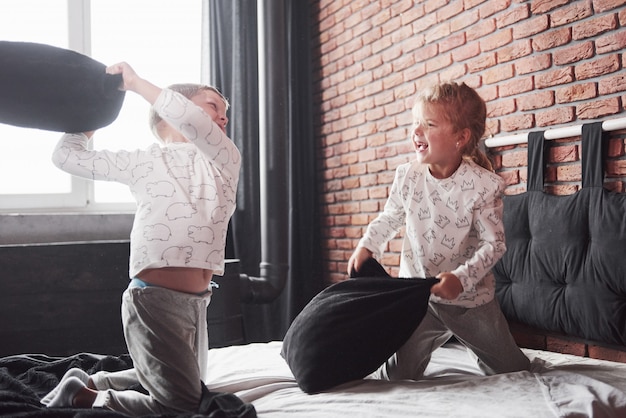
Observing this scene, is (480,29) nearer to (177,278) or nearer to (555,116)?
(555,116)

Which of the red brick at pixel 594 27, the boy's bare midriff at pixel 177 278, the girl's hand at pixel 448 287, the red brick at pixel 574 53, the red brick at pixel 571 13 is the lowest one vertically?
the girl's hand at pixel 448 287

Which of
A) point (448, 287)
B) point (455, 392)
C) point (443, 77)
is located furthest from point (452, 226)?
point (443, 77)

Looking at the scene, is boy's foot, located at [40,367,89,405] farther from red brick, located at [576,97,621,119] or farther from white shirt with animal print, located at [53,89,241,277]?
red brick, located at [576,97,621,119]

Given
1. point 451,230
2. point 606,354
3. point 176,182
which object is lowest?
point 606,354

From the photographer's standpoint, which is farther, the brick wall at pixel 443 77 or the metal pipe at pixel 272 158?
the metal pipe at pixel 272 158

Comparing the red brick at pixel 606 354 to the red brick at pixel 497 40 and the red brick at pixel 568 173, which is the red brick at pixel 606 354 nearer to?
the red brick at pixel 568 173

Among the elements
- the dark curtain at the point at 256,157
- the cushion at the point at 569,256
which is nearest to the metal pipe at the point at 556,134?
the cushion at the point at 569,256

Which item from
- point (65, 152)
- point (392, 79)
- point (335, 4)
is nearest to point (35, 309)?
point (65, 152)

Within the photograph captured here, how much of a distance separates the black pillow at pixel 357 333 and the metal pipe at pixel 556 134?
31.3 inches

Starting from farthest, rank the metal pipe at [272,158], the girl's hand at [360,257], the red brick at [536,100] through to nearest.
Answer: the metal pipe at [272,158] → the red brick at [536,100] → the girl's hand at [360,257]

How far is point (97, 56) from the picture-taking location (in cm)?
339

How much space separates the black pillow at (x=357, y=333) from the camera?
1.52 meters

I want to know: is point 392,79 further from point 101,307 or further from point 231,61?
point 101,307

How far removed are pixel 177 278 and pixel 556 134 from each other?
135 cm
